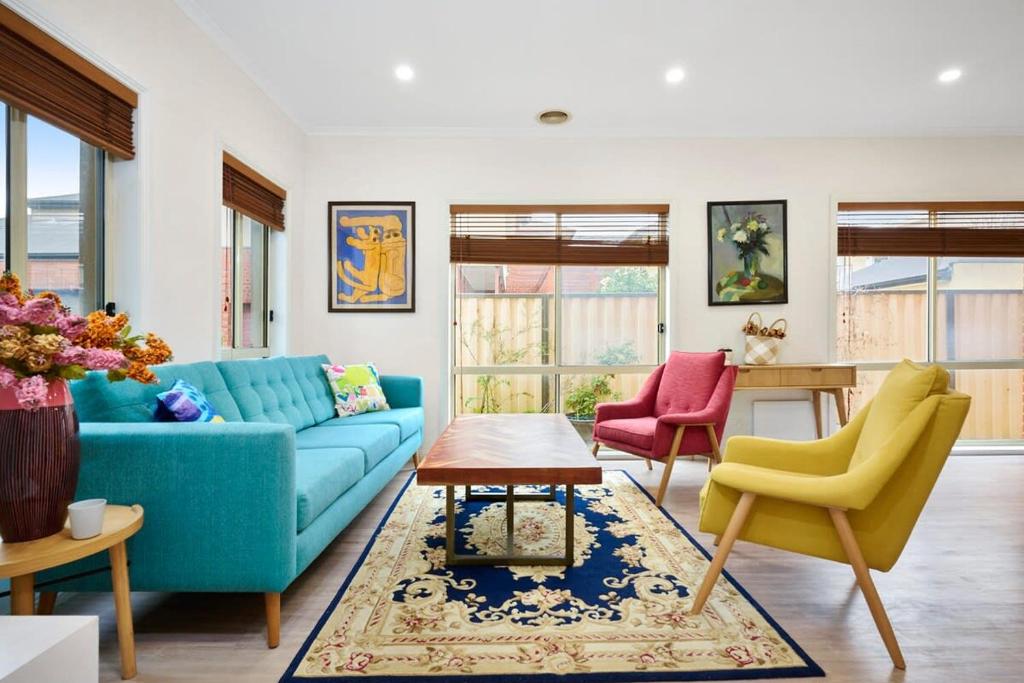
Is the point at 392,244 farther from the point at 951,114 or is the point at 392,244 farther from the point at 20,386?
the point at 951,114

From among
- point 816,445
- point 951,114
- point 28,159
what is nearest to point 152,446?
point 28,159

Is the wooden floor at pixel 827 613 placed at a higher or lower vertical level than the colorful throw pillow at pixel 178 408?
lower

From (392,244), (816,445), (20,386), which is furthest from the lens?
(392,244)

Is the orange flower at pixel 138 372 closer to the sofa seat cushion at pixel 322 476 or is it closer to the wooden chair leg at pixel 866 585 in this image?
the sofa seat cushion at pixel 322 476

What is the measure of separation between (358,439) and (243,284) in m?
1.64

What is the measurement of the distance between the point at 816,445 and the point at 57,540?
2.52 meters

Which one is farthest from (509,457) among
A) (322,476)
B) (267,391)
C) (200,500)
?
(267,391)

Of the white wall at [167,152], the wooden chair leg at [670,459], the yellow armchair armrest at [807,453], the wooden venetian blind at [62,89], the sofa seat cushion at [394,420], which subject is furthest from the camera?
the sofa seat cushion at [394,420]

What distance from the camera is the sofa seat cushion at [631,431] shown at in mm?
3157

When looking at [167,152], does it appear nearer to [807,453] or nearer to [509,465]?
[509,465]

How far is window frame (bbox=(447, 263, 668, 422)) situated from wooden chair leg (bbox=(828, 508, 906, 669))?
279 centimetres

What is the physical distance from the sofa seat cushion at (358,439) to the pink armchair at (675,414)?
1389 millimetres

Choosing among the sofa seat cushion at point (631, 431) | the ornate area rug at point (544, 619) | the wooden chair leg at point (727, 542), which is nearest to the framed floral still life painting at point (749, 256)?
the sofa seat cushion at point (631, 431)

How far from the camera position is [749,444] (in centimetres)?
218
